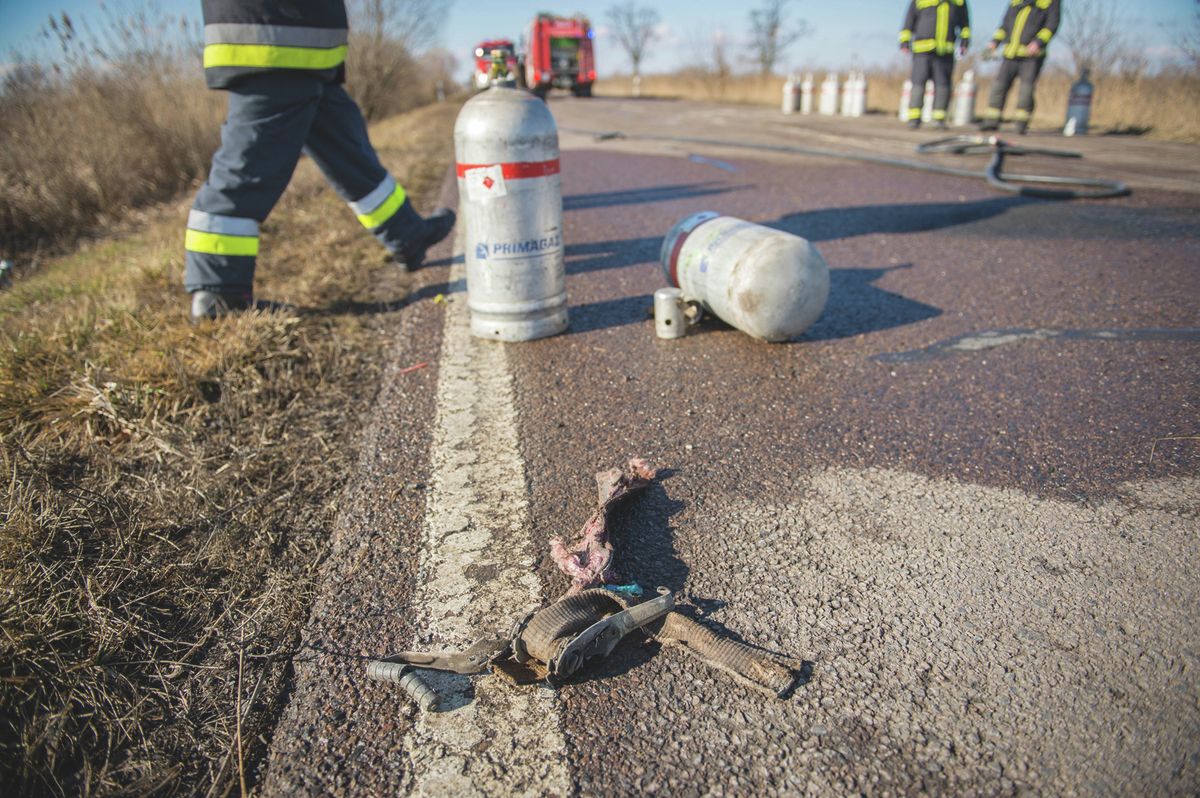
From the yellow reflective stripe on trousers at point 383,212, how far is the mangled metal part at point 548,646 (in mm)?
3080

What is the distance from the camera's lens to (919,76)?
11406 mm

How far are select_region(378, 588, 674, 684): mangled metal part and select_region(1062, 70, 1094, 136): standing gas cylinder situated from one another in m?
12.2

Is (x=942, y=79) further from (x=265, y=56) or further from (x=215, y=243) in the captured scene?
(x=215, y=243)

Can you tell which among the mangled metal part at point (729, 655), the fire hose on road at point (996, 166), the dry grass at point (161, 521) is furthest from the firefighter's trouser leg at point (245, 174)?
the fire hose on road at point (996, 166)

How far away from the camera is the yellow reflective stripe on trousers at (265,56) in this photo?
10.1 feet

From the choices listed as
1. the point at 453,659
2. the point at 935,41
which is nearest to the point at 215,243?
the point at 453,659

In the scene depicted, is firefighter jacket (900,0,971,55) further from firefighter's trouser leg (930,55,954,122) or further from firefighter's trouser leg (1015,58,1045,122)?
firefighter's trouser leg (1015,58,1045,122)

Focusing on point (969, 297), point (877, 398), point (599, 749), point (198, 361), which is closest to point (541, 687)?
point (599, 749)

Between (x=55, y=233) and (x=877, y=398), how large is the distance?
7.21 m

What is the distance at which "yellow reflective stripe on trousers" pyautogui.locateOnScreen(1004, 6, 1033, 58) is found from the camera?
35.3 ft

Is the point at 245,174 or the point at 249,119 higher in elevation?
the point at 249,119

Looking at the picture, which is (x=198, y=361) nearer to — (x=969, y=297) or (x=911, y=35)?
(x=969, y=297)

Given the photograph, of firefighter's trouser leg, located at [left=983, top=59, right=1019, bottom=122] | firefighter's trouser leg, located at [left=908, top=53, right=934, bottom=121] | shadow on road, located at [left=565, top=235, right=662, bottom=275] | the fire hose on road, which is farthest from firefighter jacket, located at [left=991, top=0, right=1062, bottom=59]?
shadow on road, located at [left=565, top=235, right=662, bottom=275]

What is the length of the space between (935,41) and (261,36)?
11234mm
